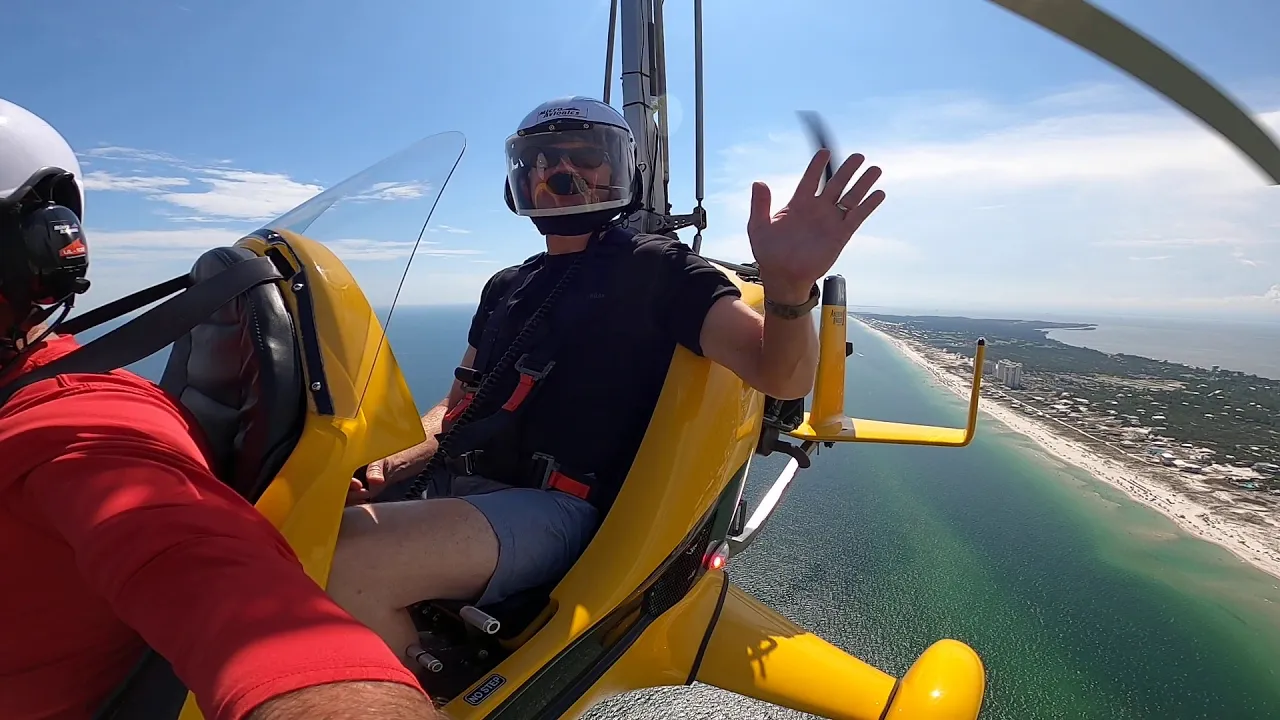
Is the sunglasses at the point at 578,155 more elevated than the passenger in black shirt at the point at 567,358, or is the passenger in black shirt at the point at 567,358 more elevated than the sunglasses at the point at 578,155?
the sunglasses at the point at 578,155

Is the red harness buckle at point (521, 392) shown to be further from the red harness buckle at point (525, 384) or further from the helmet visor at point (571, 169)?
the helmet visor at point (571, 169)

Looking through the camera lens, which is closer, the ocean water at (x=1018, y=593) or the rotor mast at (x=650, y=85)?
the rotor mast at (x=650, y=85)

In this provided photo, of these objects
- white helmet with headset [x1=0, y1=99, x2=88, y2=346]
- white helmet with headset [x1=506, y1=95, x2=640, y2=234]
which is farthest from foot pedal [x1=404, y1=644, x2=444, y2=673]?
white helmet with headset [x1=506, y1=95, x2=640, y2=234]

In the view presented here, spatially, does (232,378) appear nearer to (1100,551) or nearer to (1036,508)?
(1100,551)

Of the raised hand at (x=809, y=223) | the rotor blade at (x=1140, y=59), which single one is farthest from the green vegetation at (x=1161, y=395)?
the rotor blade at (x=1140, y=59)

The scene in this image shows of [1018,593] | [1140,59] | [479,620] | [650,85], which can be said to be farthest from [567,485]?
[1018,593]

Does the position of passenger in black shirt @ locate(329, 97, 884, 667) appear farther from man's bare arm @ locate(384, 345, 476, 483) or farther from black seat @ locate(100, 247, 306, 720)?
black seat @ locate(100, 247, 306, 720)

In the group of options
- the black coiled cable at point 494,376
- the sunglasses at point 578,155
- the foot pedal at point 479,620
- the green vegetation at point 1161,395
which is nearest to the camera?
the foot pedal at point 479,620
